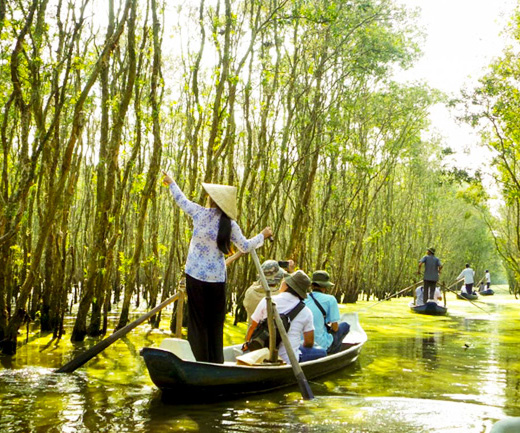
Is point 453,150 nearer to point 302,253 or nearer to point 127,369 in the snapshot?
point 302,253

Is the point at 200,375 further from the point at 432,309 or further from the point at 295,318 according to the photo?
the point at 432,309

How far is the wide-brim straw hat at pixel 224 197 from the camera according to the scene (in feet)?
20.0

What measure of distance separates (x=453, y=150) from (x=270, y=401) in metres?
18.6

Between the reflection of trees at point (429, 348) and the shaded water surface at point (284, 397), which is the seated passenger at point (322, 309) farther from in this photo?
the reflection of trees at point (429, 348)

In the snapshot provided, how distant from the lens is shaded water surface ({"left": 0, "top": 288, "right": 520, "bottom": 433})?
5.21 meters

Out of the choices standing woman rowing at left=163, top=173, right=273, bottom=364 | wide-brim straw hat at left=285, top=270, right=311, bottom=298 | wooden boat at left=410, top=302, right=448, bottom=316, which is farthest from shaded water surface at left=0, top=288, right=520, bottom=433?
wooden boat at left=410, top=302, right=448, bottom=316

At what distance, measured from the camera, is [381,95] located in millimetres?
22734

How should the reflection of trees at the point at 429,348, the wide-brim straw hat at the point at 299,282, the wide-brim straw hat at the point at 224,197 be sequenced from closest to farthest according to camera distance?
1. the wide-brim straw hat at the point at 224,197
2. the wide-brim straw hat at the point at 299,282
3. the reflection of trees at the point at 429,348

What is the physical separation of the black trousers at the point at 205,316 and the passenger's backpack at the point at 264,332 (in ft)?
2.73

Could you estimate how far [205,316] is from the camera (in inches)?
242

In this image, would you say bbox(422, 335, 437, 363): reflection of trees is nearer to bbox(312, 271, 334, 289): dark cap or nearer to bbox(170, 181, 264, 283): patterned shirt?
bbox(312, 271, 334, 289): dark cap

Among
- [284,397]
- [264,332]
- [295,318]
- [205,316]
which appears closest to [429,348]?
[295,318]

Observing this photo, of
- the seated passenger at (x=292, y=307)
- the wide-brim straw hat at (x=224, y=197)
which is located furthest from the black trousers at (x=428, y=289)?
the wide-brim straw hat at (x=224, y=197)

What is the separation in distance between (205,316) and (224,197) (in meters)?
1.10
